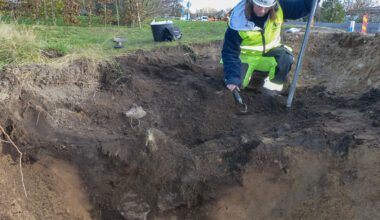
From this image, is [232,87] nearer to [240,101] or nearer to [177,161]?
[240,101]

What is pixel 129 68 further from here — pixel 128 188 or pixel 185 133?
pixel 128 188

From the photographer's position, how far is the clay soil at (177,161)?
1764 mm

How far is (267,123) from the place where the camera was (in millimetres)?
2635

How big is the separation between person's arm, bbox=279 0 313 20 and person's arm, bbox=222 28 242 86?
0.67 metres

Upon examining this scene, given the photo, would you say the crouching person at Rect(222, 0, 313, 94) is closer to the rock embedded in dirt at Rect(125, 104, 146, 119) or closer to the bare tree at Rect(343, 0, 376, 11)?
the rock embedded in dirt at Rect(125, 104, 146, 119)

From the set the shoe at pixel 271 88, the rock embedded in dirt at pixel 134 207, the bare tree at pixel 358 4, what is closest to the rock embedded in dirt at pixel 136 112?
the rock embedded in dirt at pixel 134 207

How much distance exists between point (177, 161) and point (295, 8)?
2.47m

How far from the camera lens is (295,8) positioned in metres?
3.07

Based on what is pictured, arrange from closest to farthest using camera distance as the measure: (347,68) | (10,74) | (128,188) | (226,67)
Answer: (128,188)
(10,74)
(226,67)
(347,68)

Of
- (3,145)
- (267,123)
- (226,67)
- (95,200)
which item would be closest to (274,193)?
(267,123)

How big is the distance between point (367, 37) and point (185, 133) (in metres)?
4.11

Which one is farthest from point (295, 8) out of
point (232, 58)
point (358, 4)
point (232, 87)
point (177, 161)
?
point (358, 4)

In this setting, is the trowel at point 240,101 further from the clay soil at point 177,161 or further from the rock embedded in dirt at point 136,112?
the rock embedded in dirt at point 136,112

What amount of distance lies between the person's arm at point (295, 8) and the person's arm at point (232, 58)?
26.3 inches
